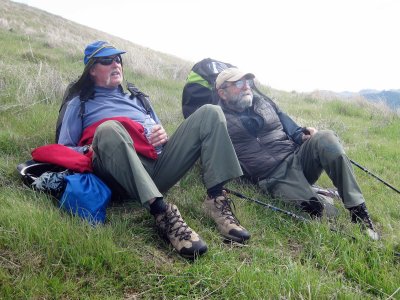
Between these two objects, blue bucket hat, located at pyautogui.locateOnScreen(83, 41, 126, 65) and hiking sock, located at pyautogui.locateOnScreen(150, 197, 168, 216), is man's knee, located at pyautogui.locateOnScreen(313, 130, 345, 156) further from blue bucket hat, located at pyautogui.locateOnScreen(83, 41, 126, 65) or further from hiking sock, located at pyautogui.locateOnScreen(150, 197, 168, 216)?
blue bucket hat, located at pyautogui.locateOnScreen(83, 41, 126, 65)

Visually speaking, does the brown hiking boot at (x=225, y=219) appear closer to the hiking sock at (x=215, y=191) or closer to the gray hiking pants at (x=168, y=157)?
the hiking sock at (x=215, y=191)

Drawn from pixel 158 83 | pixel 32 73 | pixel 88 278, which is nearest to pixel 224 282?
pixel 88 278

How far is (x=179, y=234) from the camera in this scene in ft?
8.93

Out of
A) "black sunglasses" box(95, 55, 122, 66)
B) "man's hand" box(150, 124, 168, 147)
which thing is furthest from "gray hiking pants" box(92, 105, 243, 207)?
"black sunglasses" box(95, 55, 122, 66)

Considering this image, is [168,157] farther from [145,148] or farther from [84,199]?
[84,199]

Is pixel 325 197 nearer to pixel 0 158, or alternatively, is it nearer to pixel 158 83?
pixel 0 158

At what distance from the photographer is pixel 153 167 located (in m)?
3.44

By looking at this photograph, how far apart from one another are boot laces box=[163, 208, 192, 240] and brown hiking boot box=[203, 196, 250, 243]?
41cm

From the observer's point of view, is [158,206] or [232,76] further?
[232,76]

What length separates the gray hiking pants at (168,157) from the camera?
280 cm

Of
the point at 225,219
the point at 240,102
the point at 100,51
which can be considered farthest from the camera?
the point at 240,102

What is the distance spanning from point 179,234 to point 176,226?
8 centimetres

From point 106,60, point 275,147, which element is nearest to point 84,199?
point 106,60

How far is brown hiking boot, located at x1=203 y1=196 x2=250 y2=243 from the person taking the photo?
9.75 feet
